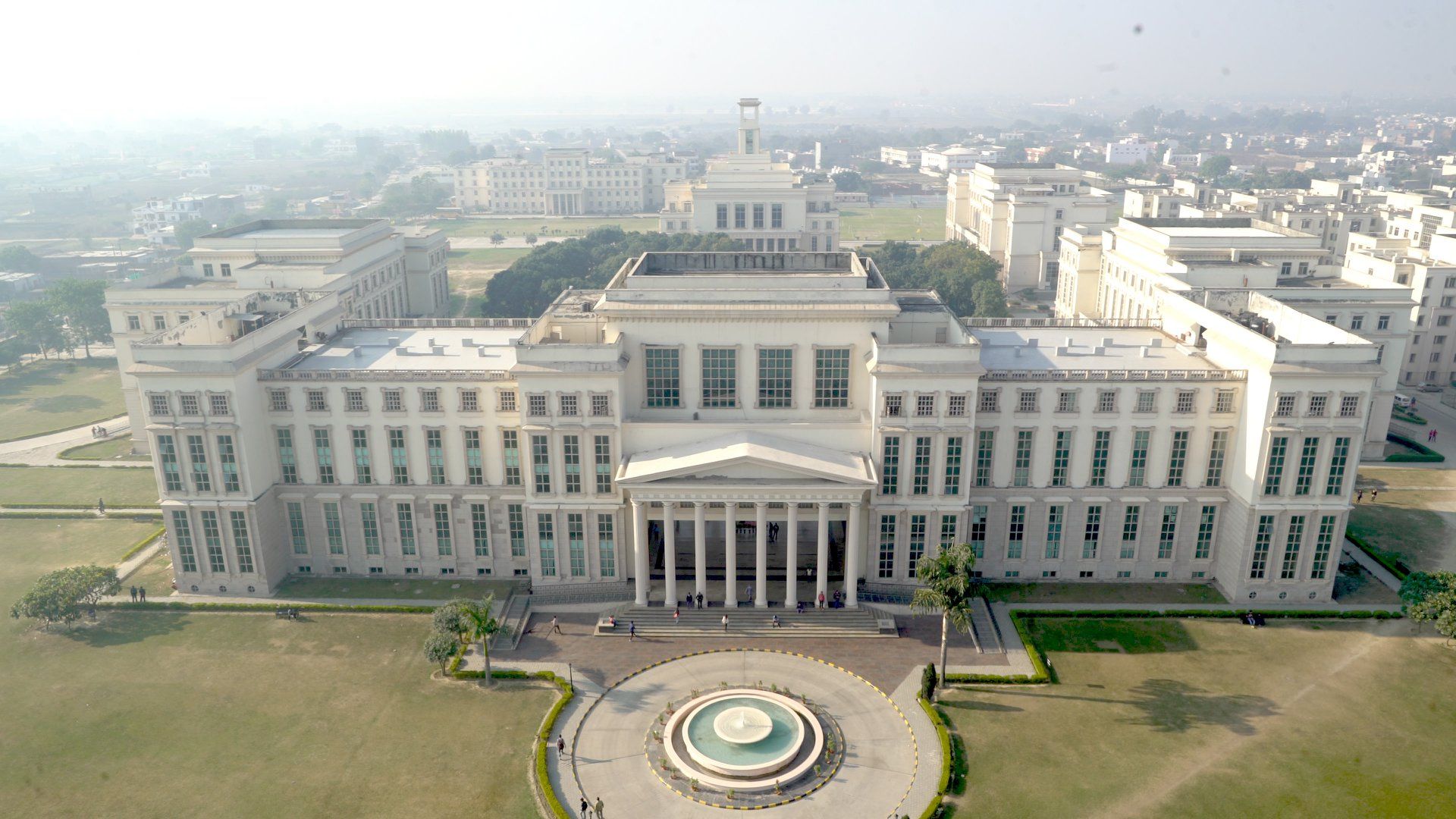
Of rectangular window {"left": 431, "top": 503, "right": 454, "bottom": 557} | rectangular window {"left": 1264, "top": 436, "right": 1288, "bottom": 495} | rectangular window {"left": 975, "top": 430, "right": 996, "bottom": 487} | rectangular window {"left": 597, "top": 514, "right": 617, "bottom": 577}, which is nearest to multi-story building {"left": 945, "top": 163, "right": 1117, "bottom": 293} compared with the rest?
rectangular window {"left": 1264, "top": 436, "right": 1288, "bottom": 495}

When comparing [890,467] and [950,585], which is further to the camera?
[890,467]

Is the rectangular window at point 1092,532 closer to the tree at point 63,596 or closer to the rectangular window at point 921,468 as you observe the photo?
the rectangular window at point 921,468

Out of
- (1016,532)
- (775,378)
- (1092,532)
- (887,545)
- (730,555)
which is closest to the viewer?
(730,555)

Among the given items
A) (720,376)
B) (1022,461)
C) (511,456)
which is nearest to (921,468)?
(1022,461)

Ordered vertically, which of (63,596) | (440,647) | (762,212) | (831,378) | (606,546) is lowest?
(440,647)

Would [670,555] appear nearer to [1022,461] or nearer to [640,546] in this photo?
[640,546]

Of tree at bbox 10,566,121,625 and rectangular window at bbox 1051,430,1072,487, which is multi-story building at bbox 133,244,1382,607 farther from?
tree at bbox 10,566,121,625

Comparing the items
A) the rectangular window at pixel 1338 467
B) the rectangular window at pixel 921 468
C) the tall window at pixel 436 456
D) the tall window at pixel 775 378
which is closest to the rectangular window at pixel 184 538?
the tall window at pixel 436 456
